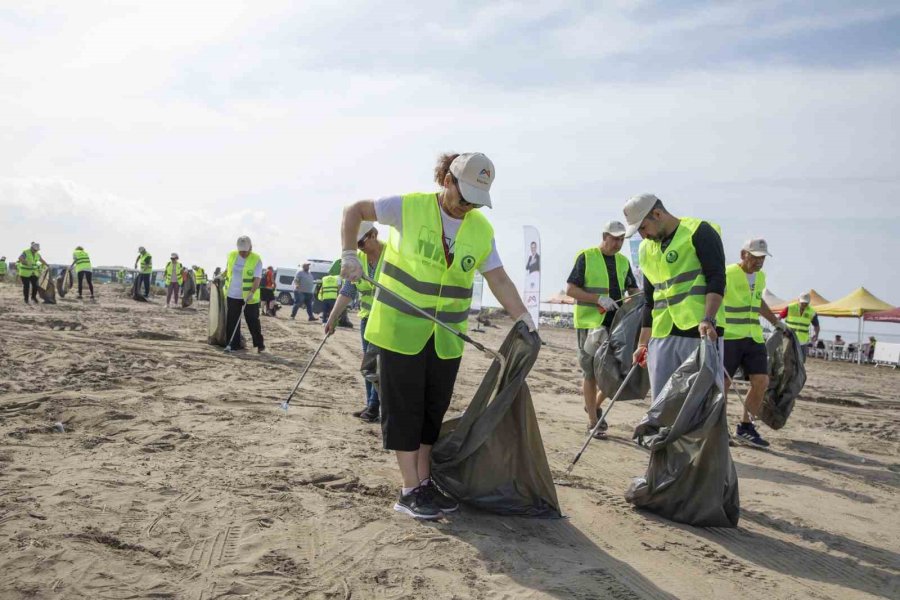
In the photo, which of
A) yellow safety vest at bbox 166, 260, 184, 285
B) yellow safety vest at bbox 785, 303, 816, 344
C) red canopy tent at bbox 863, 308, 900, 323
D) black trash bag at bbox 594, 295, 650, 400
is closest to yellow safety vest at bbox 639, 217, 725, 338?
black trash bag at bbox 594, 295, 650, 400

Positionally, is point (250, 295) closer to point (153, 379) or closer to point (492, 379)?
point (153, 379)

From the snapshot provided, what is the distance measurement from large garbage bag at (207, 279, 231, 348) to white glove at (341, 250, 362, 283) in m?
7.95

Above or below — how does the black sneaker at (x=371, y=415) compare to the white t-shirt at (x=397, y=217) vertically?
below

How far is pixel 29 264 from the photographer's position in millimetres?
17969

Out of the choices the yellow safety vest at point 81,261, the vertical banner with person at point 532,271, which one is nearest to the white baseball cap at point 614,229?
the vertical banner with person at point 532,271

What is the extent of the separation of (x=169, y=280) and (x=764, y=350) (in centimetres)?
2081

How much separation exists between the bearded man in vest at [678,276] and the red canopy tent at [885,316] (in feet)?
73.6

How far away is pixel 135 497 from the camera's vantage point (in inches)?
137

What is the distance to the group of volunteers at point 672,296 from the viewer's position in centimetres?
430

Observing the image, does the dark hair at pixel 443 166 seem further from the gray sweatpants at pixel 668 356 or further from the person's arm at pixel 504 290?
the gray sweatpants at pixel 668 356

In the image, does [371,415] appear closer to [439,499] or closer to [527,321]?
[439,499]

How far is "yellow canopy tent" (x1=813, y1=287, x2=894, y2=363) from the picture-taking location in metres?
24.2

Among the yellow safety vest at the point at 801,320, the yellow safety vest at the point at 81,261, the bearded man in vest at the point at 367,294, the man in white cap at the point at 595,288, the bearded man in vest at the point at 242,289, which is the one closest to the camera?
the bearded man in vest at the point at 367,294

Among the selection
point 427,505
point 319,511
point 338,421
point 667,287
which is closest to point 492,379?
point 427,505
